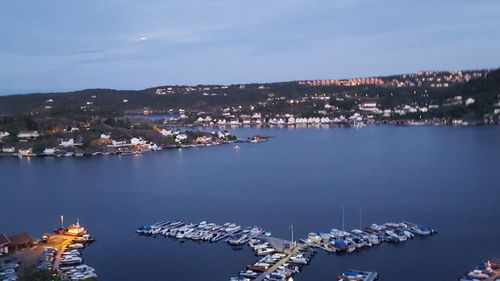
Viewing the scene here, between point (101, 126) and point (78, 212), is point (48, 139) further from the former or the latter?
point (78, 212)

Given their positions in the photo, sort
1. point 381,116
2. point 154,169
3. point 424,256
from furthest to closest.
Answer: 1. point 381,116
2. point 154,169
3. point 424,256

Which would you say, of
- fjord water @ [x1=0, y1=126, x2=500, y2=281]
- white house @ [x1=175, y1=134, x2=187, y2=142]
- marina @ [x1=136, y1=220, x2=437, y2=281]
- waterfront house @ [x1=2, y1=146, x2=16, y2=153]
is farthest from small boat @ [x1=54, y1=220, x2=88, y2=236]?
white house @ [x1=175, y1=134, x2=187, y2=142]

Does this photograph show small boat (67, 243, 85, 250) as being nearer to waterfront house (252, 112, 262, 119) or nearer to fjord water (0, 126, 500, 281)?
fjord water (0, 126, 500, 281)

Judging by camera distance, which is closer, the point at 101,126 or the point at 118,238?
the point at 118,238

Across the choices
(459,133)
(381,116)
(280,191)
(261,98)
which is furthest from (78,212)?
(261,98)

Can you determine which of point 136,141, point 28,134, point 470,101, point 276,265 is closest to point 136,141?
point 136,141

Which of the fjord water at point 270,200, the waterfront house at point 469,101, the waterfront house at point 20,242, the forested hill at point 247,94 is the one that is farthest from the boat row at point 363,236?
the forested hill at point 247,94

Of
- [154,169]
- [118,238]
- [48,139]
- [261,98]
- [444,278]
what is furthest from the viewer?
[261,98]
